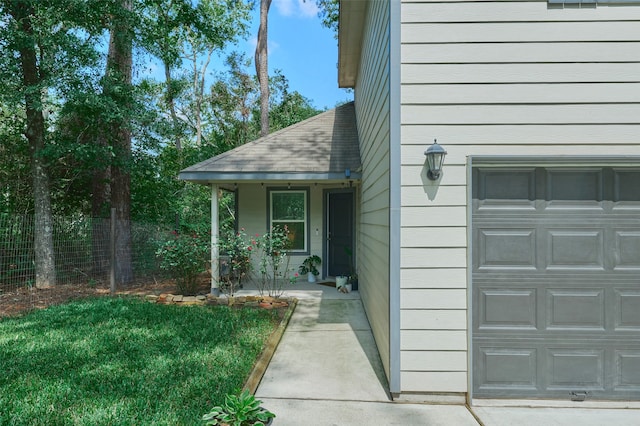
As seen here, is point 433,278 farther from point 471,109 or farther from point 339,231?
point 339,231

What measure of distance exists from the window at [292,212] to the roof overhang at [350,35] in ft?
9.65

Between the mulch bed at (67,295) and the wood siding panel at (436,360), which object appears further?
the mulch bed at (67,295)

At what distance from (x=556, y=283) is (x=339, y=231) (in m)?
5.03

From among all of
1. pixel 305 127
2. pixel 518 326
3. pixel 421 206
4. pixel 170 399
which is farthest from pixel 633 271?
pixel 305 127

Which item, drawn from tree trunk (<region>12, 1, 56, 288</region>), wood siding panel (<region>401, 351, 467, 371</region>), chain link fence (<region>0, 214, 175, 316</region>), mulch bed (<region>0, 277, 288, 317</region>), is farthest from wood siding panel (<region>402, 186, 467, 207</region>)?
tree trunk (<region>12, 1, 56, 288</region>)

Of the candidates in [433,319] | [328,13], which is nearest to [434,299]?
[433,319]

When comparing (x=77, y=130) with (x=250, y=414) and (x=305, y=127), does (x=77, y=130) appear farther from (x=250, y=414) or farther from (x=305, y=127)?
(x=250, y=414)

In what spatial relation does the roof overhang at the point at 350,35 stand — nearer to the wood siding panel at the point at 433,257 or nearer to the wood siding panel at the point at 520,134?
the wood siding panel at the point at 520,134

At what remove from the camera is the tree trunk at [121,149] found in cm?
738

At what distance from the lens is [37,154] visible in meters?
6.78

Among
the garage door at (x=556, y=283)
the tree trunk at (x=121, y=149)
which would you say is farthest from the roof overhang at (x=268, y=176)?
the garage door at (x=556, y=283)

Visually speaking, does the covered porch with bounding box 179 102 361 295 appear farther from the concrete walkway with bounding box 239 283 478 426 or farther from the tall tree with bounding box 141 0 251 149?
the concrete walkway with bounding box 239 283 478 426

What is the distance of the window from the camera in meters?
7.86

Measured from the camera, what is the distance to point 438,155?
2.80 meters
